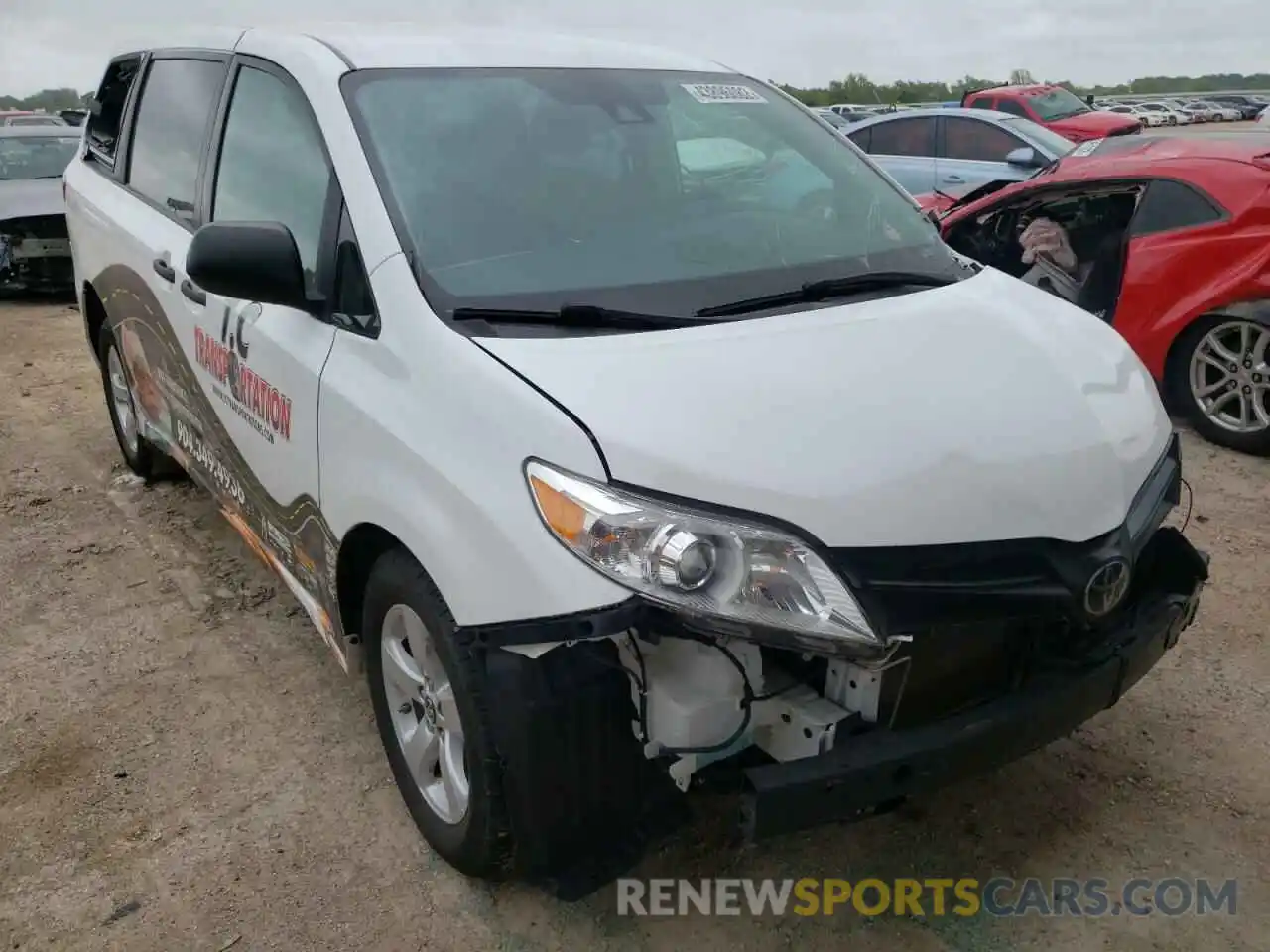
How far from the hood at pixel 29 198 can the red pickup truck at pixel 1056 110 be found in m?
9.83

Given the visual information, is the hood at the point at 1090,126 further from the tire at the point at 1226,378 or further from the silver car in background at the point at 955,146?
the tire at the point at 1226,378

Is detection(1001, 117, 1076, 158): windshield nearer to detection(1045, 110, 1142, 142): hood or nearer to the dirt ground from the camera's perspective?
detection(1045, 110, 1142, 142): hood

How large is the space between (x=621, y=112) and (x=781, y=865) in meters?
1.99

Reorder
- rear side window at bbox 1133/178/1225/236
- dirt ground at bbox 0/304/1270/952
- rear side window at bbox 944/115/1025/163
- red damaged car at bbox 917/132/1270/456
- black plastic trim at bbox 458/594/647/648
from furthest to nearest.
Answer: rear side window at bbox 944/115/1025/163
rear side window at bbox 1133/178/1225/236
red damaged car at bbox 917/132/1270/456
dirt ground at bbox 0/304/1270/952
black plastic trim at bbox 458/594/647/648

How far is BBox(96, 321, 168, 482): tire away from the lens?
4.59 meters

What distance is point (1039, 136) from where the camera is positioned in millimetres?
9766

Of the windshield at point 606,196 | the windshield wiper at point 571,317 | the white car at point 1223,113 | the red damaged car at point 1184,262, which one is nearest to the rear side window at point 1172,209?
the red damaged car at point 1184,262

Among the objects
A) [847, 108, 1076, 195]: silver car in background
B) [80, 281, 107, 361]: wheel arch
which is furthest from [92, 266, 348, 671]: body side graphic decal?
[847, 108, 1076, 195]: silver car in background

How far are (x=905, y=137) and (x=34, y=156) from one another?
28.3 feet

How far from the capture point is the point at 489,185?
2.54 meters

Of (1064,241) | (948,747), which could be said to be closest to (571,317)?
(948,747)

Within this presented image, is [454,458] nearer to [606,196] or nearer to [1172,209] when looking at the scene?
[606,196]

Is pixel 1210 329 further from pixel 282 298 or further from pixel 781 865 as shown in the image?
pixel 282 298

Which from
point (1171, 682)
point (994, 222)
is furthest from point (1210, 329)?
point (1171, 682)
